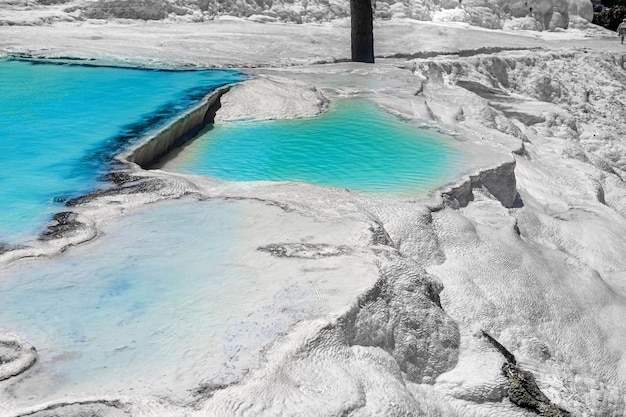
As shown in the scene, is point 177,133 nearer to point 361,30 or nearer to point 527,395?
point 527,395

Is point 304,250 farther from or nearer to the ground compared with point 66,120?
nearer to the ground

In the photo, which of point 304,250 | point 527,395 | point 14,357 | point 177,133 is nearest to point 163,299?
point 14,357

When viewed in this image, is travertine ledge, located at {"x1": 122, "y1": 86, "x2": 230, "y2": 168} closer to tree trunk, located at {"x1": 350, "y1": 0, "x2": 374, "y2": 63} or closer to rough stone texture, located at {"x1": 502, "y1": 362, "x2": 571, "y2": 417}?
rough stone texture, located at {"x1": 502, "y1": 362, "x2": 571, "y2": 417}

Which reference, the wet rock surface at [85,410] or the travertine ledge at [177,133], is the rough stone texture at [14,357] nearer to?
the wet rock surface at [85,410]

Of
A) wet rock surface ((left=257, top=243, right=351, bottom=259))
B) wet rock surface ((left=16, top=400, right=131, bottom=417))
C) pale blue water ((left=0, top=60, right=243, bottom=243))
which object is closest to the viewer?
wet rock surface ((left=16, top=400, right=131, bottom=417))

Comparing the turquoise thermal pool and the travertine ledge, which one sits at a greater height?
the travertine ledge

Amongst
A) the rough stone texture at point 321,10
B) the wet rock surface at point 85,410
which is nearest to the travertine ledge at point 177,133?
the wet rock surface at point 85,410

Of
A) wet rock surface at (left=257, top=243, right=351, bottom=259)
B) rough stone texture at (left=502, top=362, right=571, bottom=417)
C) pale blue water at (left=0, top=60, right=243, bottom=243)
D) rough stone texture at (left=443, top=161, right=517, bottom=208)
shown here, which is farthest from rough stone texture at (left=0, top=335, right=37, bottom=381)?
rough stone texture at (left=443, top=161, right=517, bottom=208)
